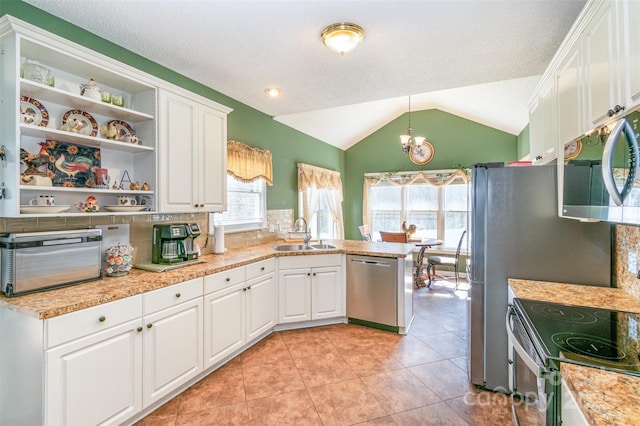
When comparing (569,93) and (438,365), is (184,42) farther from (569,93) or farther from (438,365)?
(438,365)

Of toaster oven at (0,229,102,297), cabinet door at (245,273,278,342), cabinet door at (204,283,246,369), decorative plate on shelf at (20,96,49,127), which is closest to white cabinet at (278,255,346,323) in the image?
cabinet door at (245,273,278,342)

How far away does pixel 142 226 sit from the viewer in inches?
98.5

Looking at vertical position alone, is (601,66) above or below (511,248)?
above

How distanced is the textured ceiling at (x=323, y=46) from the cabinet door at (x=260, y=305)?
2.01m

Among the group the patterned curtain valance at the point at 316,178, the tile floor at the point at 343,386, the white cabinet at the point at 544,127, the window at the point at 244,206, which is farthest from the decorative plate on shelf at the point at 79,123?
the white cabinet at the point at 544,127

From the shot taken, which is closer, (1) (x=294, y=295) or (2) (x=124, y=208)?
(2) (x=124, y=208)

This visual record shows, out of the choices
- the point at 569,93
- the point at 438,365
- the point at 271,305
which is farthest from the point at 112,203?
the point at 569,93

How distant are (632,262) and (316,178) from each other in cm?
407

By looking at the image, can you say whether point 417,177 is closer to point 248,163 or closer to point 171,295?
point 248,163

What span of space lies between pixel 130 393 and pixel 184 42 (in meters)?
2.45

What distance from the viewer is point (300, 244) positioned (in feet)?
12.9

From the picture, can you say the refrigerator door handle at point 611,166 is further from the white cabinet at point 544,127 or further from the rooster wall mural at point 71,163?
the rooster wall mural at point 71,163

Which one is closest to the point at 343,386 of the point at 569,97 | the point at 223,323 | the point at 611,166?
the point at 223,323

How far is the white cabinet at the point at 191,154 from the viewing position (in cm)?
241
